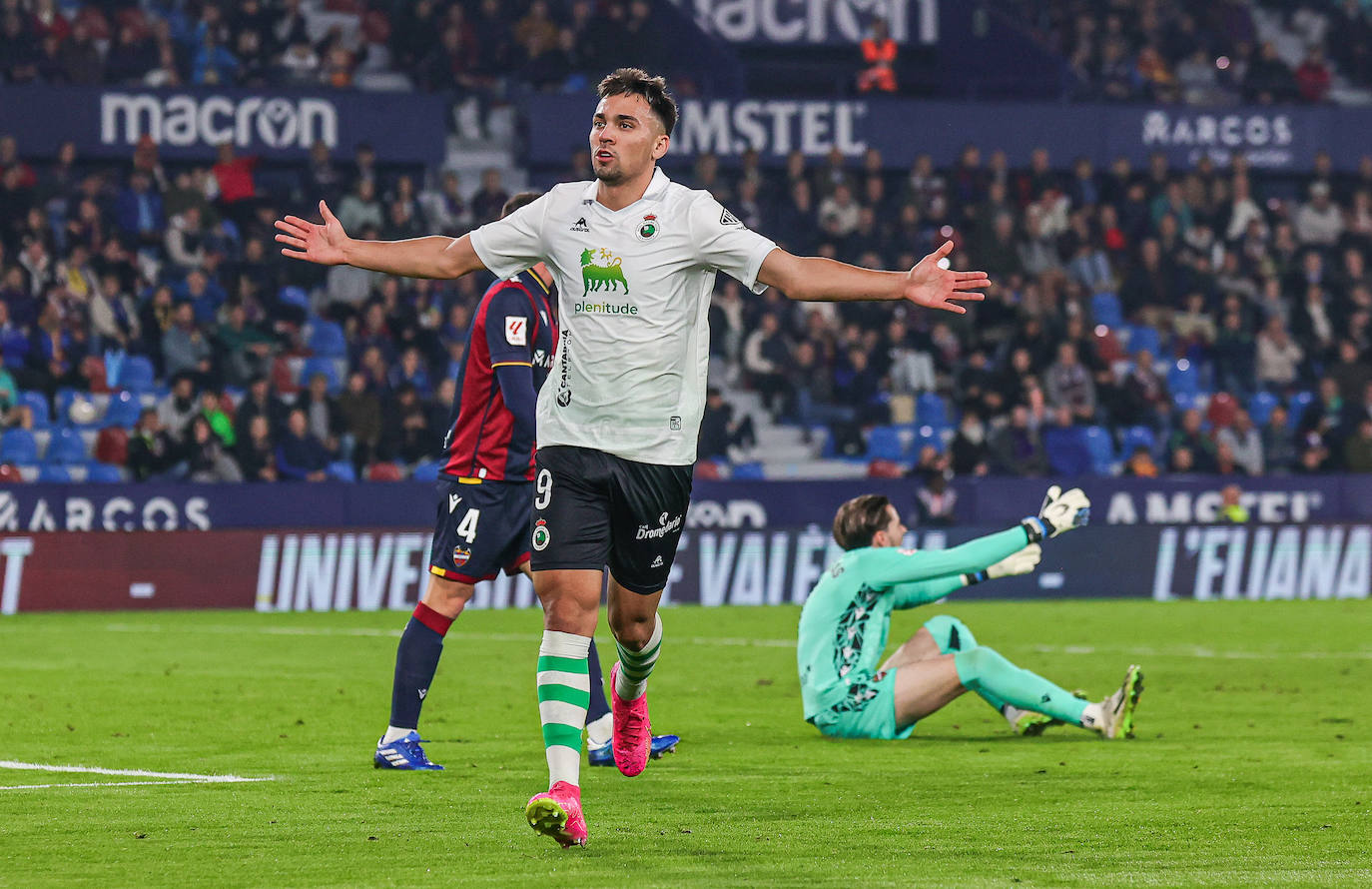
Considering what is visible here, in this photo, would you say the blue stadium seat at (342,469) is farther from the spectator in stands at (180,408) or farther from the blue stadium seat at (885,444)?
the blue stadium seat at (885,444)

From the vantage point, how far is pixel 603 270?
6.54 metres

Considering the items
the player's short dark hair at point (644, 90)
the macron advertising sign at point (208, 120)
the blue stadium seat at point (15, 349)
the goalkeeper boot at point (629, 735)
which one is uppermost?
the macron advertising sign at point (208, 120)

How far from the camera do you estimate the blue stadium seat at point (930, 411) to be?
982 inches

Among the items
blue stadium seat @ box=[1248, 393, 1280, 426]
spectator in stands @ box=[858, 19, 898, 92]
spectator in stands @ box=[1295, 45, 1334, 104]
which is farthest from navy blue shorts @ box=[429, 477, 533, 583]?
spectator in stands @ box=[1295, 45, 1334, 104]

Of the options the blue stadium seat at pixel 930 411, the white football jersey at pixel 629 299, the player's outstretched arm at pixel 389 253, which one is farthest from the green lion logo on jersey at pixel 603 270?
the blue stadium seat at pixel 930 411

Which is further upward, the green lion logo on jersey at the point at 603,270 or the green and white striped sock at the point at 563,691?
the green lion logo on jersey at the point at 603,270

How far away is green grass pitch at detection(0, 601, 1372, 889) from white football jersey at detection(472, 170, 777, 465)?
4.56 ft

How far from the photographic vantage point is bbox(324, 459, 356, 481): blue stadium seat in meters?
21.7

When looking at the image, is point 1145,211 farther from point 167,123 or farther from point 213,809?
point 213,809

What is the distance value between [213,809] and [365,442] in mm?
15239

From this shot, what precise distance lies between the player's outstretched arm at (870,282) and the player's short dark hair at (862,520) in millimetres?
2880

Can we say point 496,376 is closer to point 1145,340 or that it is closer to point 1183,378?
point 1183,378

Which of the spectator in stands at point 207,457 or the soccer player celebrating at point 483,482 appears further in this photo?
the spectator in stands at point 207,457

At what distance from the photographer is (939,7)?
29797 millimetres
